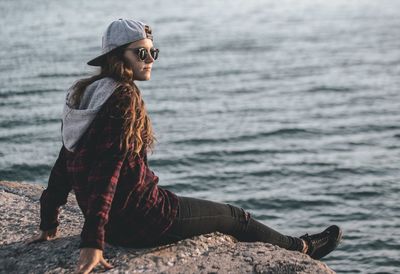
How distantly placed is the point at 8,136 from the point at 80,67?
37.8ft

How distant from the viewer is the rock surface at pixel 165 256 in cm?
515

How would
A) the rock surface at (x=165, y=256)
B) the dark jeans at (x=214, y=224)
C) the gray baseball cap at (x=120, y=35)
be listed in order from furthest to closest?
the dark jeans at (x=214, y=224) < the rock surface at (x=165, y=256) < the gray baseball cap at (x=120, y=35)

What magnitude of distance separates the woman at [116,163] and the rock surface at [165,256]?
0.40ft

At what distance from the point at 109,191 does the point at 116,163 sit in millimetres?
215

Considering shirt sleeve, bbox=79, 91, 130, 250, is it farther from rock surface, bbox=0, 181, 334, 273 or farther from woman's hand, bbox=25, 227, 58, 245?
woman's hand, bbox=25, 227, 58, 245

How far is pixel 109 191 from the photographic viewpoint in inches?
183

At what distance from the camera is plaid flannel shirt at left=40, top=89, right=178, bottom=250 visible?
15.2 ft

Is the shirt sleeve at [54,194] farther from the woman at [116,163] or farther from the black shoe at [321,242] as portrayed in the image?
the black shoe at [321,242]

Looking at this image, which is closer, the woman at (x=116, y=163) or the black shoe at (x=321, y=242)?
the woman at (x=116, y=163)

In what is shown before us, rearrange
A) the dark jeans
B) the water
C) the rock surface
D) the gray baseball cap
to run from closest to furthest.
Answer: the gray baseball cap → the rock surface → the dark jeans → the water

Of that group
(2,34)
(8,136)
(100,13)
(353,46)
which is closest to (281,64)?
(353,46)

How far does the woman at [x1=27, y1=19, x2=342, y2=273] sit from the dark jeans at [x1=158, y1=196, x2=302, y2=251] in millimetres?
11

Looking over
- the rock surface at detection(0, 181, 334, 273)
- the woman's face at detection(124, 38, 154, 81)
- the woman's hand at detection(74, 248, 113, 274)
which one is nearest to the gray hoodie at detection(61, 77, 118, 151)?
the woman's face at detection(124, 38, 154, 81)

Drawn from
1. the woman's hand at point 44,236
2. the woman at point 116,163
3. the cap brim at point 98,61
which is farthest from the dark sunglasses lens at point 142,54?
the woman's hand at point 44,236
